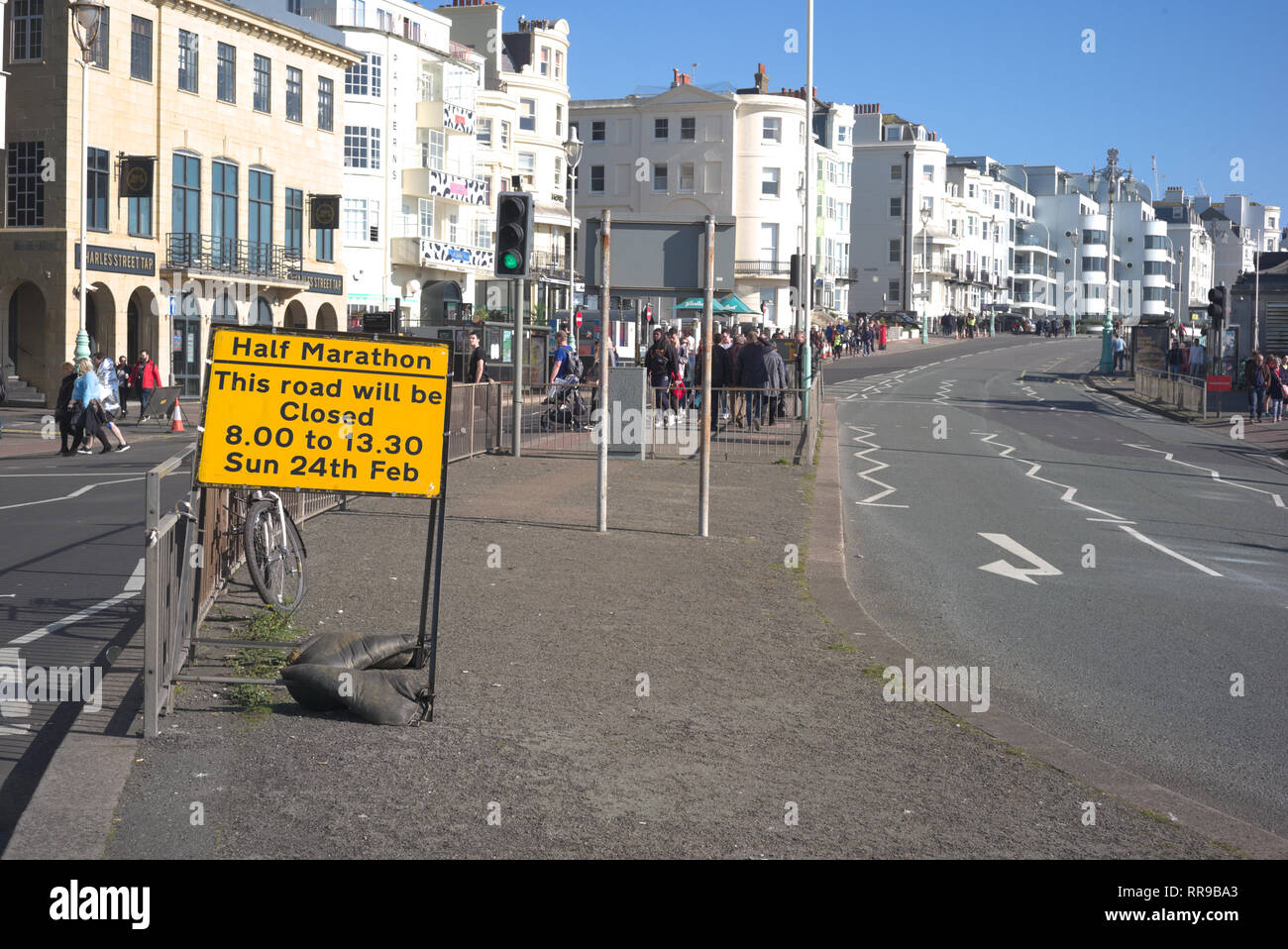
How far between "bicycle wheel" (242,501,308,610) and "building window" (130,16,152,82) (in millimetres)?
34843

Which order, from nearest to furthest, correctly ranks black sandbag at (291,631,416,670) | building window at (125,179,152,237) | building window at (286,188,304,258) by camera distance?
black sandbag at (291,631,416,670)
building window at (125,179,152,237)
building window at (286,188,304,258)

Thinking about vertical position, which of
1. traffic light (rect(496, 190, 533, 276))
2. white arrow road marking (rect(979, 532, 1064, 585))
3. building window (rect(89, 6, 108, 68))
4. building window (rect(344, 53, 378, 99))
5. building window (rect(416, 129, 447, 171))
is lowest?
white arrow road marking (rect(979, 532, 1064, 585))

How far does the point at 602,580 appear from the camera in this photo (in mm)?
10594

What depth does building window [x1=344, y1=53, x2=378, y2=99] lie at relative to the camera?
188 feet

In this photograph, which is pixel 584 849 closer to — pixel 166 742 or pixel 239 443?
pixel 166 742

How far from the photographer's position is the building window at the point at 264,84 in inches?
1810

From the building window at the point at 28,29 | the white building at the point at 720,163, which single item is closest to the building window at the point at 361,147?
the building window at the point at 28,29

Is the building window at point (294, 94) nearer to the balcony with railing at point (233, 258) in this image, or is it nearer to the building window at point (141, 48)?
the balcony with railing at point (233, 258)

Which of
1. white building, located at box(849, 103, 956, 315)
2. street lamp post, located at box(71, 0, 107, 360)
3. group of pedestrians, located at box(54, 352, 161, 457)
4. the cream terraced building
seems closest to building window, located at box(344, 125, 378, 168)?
the cream terraced building

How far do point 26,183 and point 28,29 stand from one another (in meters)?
4.15

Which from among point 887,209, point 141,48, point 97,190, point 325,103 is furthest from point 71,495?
point 887,209

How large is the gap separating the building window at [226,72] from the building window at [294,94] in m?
3.20

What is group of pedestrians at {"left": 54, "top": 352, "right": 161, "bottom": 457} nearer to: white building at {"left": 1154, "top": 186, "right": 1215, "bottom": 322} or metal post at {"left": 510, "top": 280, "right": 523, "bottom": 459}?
metal post at {"left": 510, "top": 280, "right": 523, "bottom": 459}

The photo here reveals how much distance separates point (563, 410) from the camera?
22.4 metres
